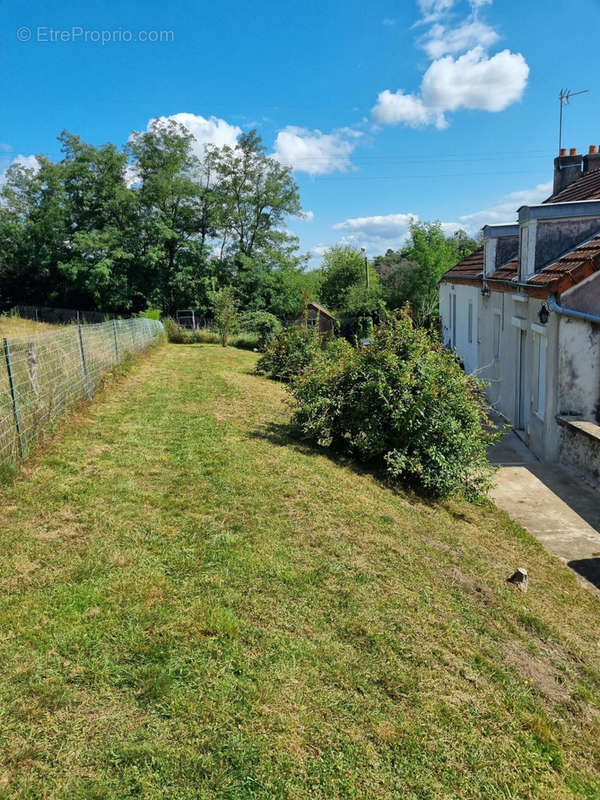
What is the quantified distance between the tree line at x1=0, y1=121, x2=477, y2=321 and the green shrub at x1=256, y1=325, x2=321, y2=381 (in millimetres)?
20196

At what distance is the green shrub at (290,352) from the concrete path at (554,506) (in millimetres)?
7284

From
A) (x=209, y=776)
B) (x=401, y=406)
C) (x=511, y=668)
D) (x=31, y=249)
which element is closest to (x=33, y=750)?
(x=209, y=776)

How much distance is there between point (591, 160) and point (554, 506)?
1334 cm

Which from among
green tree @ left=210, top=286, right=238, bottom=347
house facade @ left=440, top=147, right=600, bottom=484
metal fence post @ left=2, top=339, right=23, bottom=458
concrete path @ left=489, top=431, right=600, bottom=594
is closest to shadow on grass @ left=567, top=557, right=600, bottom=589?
concrete path @ left=489, top=431, right=600, bottom=594

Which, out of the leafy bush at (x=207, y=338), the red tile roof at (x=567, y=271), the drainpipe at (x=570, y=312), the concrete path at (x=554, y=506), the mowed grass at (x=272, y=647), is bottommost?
the concrete path at (x=554, y=506)

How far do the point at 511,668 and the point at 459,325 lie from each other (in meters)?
17.3

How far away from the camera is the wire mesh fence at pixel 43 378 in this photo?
5.99m

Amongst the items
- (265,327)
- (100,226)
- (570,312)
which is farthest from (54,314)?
(570,312)

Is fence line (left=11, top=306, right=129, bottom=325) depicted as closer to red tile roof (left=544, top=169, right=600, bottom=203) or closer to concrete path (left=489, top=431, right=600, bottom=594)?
red tile roof (left=544, top=169, right=600, bottom=203)

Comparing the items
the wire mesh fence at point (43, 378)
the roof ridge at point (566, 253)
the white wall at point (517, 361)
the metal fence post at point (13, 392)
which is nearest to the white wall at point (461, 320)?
the white wall at point (517, 361)

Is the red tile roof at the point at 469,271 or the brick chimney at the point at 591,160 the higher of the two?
the brick chimney at the point at 591,160

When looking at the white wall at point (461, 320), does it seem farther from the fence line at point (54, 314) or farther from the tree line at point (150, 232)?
the fence line at point (54, 314)

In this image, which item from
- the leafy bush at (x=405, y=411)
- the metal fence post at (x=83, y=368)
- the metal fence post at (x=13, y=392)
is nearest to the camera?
the metal fence post at (x=13, y=392)

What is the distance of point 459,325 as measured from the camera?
1978cm
